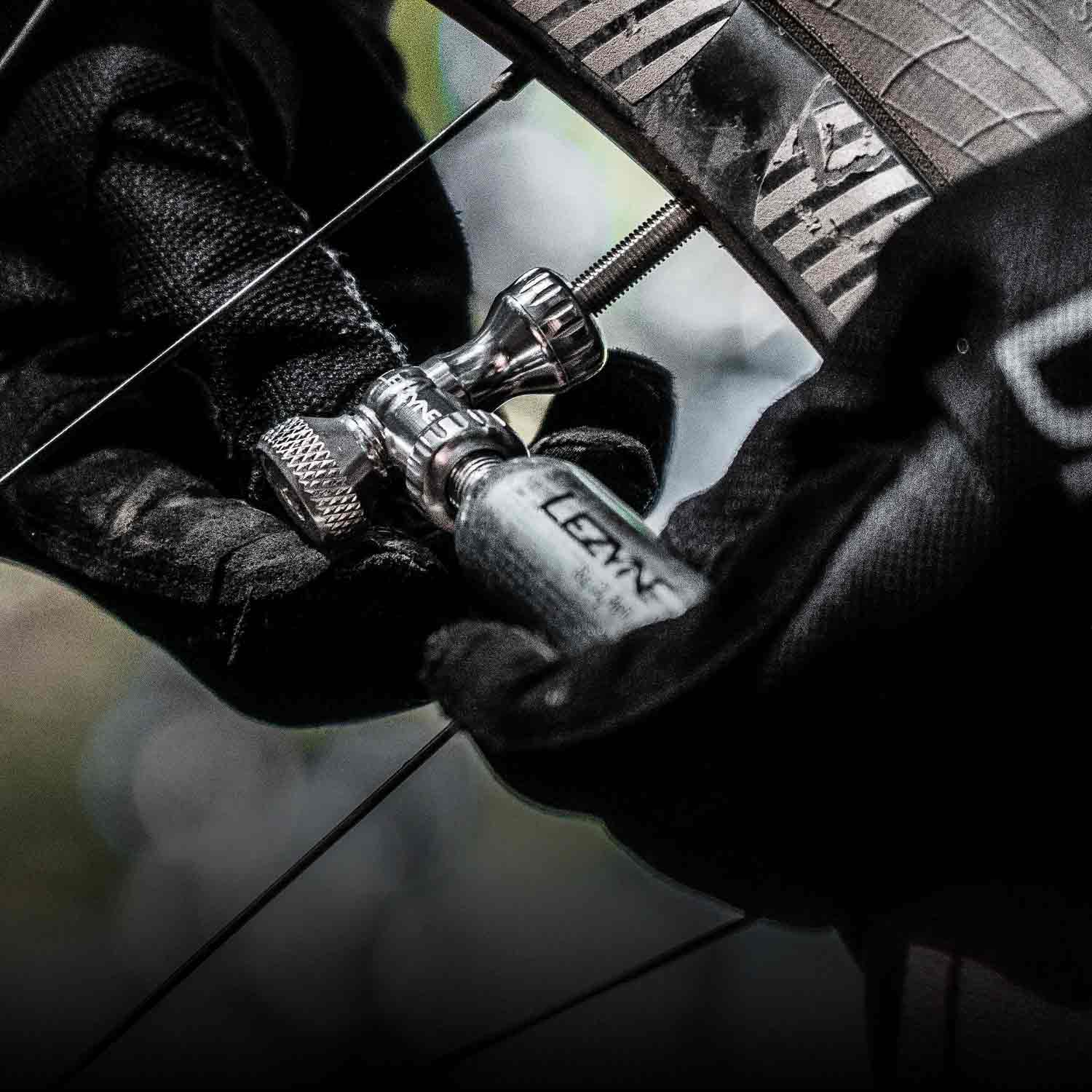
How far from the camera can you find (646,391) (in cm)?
74

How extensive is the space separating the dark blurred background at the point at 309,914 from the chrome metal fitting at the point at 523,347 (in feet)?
0.57

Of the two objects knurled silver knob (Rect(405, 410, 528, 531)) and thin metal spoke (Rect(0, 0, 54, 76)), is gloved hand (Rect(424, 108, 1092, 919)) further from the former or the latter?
Answer: thin metal spoke (Rect(0, 0, 54, 76))

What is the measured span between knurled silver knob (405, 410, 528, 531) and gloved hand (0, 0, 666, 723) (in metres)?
0.03

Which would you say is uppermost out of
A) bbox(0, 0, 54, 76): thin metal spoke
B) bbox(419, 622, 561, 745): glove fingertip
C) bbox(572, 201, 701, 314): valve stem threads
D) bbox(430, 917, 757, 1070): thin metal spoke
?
bbox(0, 0, 54, 76): thin metal spoke

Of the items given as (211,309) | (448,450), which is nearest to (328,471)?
(448,450)

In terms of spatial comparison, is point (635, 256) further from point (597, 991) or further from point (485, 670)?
point (597, 991)

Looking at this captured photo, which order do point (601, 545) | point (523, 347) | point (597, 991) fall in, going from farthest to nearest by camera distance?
point (523, 347) → point (601, 545) → point (597, 991)

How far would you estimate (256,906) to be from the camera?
0.44m

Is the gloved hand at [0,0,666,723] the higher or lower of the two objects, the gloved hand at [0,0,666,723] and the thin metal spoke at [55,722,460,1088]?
the higher

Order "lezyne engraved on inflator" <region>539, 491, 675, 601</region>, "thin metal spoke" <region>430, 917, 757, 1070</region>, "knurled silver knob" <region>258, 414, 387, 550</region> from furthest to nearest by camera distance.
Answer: "knurled silver knob" <region>258, 414, 387, 550</region>, "lezyne engraved on inflator" <region>539, 491, 675, 601</region>, "thin metal spoke" <region>430, 917, 757, 1070</region>

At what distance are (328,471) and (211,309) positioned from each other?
0.18 meters

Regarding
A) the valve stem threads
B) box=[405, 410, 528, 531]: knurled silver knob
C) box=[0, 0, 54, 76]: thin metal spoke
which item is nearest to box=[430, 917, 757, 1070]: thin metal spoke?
box=[405, 410, 528, 531]: knurled silver knob

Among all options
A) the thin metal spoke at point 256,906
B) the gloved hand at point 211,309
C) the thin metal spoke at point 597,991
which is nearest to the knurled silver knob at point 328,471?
the gloved hand at point 211,309

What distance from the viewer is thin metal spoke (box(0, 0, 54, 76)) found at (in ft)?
2.43
